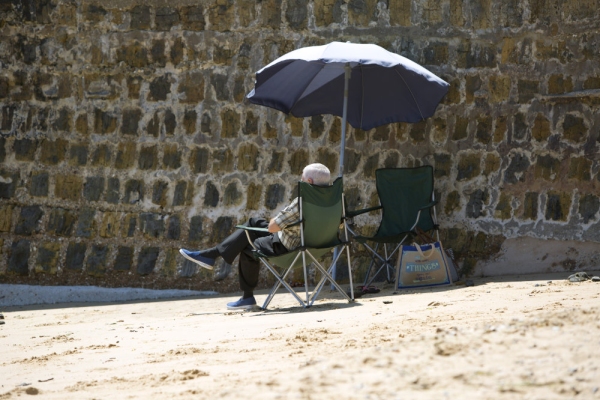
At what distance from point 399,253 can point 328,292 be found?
0.65m

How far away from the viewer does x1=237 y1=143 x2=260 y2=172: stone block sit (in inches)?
304

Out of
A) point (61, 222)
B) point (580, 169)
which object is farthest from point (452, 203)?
point (61, 222)

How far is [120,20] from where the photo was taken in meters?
7.77

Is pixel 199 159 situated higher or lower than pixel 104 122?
lower

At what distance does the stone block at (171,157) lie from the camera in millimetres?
7742

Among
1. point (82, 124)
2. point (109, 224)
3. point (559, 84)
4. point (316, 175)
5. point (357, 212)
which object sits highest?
point (559, 84)

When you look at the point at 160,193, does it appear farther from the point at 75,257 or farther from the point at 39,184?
the point at 39,184

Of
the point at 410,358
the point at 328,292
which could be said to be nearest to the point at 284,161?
the point at 328,292

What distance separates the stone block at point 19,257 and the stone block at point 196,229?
136 cm

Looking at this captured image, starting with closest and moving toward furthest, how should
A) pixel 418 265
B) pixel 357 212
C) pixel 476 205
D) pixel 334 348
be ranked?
pixel 334 348, pixel 418 265, pixel 357 212, pixel 476 205

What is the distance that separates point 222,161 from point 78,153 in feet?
4.04

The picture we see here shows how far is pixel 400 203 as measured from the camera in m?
7.45

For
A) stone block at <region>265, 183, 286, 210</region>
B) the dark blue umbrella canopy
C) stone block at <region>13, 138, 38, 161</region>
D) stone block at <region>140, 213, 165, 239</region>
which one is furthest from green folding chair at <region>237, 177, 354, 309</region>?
stone block at <region>13, 138, 38, 161</region>

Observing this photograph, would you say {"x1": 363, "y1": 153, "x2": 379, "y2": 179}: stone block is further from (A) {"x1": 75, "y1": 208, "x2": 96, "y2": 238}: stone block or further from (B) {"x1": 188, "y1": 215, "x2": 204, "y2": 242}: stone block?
(A) {"x1": 75, "y1": 208, "x2": 96, "y2": 238}: stone block
